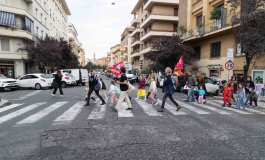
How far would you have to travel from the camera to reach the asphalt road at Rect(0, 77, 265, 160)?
3898mm

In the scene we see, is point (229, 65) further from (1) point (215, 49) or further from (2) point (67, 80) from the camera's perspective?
(2) point (67, 80)

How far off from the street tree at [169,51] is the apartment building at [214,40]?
1.70 meters

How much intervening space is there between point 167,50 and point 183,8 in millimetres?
10590

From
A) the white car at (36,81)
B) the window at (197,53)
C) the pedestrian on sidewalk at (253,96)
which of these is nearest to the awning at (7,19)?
the white car at (36,81)

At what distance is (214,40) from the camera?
2195 cm

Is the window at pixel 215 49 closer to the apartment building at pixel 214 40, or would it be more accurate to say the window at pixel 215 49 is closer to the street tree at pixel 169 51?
the apartment building at pixel 214 40

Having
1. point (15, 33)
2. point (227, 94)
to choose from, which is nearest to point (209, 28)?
point (227, 94)

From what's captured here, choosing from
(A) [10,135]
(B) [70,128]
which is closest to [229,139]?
(B) [70,128]

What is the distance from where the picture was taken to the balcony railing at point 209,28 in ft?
63.3

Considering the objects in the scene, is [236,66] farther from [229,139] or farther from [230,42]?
[229,139]

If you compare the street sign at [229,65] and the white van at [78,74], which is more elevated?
the street sign at [229,65]

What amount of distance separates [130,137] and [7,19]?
88.3 feet

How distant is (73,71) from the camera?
2366 centimetres

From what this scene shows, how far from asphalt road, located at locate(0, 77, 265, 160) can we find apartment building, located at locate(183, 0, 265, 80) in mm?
13204
